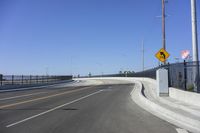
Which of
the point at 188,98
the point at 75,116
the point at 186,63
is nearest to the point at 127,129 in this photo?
the point at 75,116

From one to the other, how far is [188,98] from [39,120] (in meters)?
7.75

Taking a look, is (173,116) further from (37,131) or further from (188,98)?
(37,131)

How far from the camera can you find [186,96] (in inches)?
657

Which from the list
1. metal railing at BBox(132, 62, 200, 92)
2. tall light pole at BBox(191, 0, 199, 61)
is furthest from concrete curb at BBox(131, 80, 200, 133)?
tall light pole at BBox(191, 0, 199, 61)

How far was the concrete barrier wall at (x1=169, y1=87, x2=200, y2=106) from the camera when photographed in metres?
15.2

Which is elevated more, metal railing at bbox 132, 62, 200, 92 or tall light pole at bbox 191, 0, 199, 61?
tall light pole at bbox 191, 0, 199, 61

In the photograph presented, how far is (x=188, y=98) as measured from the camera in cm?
1634

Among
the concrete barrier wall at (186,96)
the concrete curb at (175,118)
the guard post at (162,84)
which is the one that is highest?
the guard post at (162,84)

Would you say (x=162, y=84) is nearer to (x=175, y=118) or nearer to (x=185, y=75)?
(x=185, y=75)

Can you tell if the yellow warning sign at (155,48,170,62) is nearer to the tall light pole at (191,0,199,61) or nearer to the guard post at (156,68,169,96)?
A: the guard post at (156,68,169,96)

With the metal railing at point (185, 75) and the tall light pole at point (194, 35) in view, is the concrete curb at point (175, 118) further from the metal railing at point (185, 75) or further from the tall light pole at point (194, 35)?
the tall light pole at point (194, 35)

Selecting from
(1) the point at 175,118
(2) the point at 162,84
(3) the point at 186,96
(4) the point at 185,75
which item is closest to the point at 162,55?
Answer: (2) the point at 162,84

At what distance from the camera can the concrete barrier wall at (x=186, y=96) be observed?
15.2 metres

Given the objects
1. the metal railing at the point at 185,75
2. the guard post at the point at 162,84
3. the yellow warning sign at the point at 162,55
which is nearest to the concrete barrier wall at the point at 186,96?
the guard post at the point at 162,84
